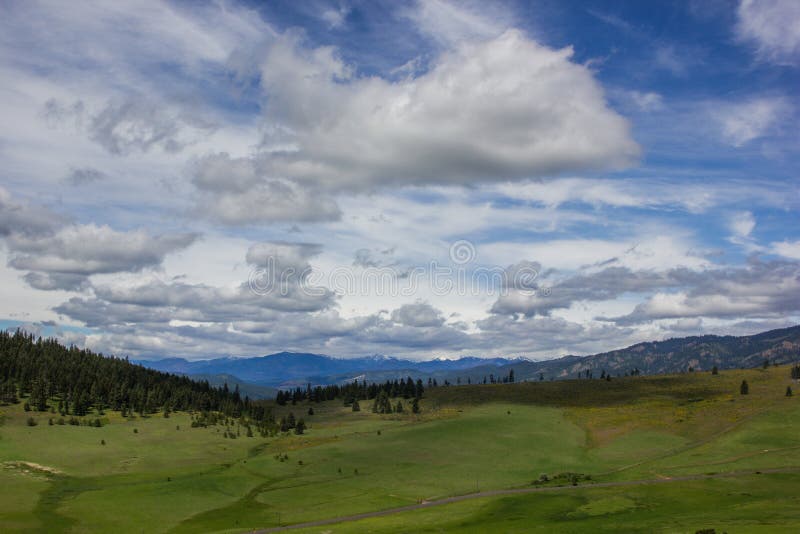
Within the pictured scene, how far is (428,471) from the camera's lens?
119750mm

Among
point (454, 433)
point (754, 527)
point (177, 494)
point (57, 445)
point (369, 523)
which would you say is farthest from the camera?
point (454, 433)

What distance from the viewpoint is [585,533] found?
214ft

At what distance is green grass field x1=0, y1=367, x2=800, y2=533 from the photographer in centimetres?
7888

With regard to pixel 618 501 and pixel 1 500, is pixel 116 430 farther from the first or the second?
pixel 618 501

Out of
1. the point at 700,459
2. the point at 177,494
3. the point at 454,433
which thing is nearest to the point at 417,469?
the point at 454,433

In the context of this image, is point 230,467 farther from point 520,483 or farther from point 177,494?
point 520,483

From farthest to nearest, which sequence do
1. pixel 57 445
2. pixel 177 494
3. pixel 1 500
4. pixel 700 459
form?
pixel 57 445, pixel 700 459, pixel 177 494, pixel 1 500

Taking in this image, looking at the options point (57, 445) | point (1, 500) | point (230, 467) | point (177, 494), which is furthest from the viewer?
point (57, 445)

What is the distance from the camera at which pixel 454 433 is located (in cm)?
15675

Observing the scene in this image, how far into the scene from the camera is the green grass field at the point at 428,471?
259 feet

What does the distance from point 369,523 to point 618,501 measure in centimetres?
3619

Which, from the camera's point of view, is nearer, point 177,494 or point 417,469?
point 177,494

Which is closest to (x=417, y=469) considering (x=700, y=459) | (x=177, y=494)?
(x=177, y=494)

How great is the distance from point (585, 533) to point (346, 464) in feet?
240
